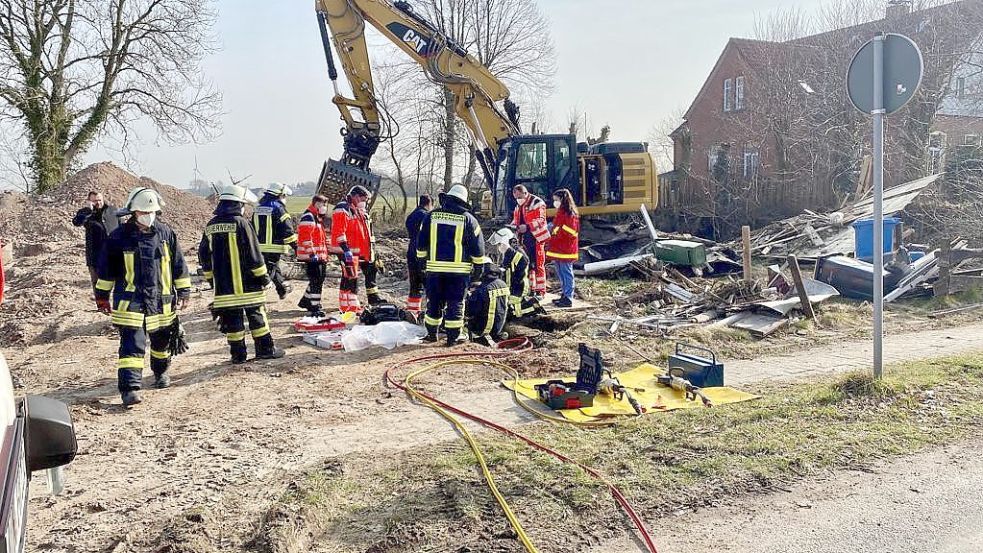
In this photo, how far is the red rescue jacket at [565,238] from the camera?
11680 mm

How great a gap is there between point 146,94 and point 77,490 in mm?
24494

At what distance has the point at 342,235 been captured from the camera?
33.8 feet

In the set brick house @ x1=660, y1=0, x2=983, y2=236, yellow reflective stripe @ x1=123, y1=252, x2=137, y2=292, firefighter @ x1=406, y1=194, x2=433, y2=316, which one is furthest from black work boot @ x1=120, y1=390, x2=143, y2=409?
brick house @ x1=660, y1=0, x2=983, y2=236

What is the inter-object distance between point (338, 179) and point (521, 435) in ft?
36.1

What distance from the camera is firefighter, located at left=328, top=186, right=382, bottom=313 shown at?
10289 mm

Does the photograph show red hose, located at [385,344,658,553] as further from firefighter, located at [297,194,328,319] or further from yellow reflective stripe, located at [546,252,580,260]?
firefighter, located at [297,194,328,319]

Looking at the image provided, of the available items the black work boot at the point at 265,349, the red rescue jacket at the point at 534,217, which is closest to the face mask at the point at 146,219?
the black work boot at the point at 265,349

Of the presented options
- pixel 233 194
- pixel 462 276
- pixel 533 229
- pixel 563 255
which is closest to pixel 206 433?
pixel 233 194

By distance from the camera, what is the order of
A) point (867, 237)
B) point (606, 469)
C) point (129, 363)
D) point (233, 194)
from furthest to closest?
point (867, 237)
point (233, 194)
point (129, 363)
point (606, 469)

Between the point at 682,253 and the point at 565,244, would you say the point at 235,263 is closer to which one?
the point at 565,244

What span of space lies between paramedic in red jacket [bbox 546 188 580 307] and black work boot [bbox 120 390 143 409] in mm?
6904

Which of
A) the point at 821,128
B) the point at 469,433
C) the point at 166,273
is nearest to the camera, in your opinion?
the point at 469,433

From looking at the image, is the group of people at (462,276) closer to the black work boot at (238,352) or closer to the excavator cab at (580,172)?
the black work boot at (238,352)

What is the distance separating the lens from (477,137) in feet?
54.1
